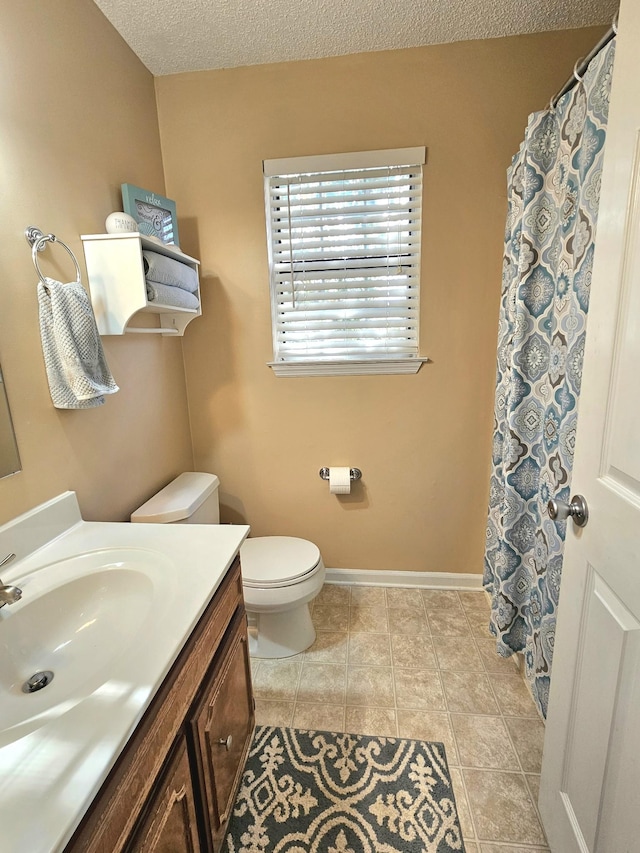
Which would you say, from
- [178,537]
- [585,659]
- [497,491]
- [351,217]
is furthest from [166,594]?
[351,217]

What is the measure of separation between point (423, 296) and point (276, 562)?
53.6 inches

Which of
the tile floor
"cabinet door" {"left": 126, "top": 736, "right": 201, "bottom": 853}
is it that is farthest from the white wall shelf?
the tile floor

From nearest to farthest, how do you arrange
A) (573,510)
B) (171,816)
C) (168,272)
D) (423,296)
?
1. (171,816)
2. (573,510)
3. (168,272)
4. (423,296)

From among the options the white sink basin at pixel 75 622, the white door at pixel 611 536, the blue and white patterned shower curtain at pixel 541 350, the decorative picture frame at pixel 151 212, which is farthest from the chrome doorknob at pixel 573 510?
the decorative picture frame at pixel 151 212

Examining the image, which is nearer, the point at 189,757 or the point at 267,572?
the point at 189,757

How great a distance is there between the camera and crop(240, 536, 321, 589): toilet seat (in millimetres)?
1574

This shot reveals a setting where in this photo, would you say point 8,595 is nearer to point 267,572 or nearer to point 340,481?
point 267,572

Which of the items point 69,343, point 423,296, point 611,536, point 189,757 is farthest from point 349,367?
point 189,757

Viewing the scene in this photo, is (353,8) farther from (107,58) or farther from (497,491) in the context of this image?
(497,491)

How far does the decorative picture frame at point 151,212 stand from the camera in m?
1.44

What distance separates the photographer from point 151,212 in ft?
5.06

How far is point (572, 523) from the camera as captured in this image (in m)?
0.93

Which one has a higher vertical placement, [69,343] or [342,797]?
[69,343]

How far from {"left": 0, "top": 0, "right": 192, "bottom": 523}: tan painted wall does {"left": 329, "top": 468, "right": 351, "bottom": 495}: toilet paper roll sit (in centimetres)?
81
